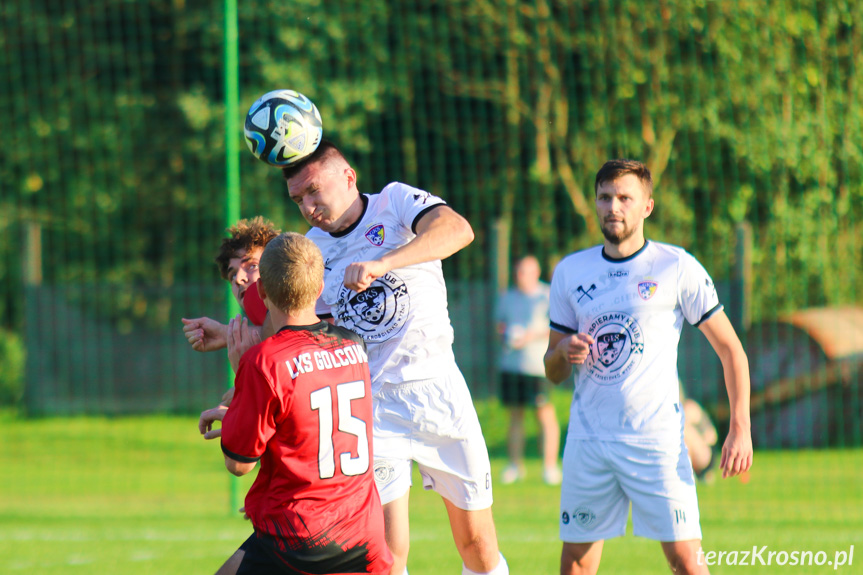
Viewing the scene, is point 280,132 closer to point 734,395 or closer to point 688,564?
point 734,395

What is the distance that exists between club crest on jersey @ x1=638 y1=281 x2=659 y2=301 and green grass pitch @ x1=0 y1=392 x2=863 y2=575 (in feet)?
8.69

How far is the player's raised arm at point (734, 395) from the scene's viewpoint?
157 inches

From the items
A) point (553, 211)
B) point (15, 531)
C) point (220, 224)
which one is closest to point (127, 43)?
point (220, 224)

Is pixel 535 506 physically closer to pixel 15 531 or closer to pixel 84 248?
pixel 15 531

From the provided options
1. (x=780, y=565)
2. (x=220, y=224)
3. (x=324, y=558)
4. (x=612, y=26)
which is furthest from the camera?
(x=220, y=224)

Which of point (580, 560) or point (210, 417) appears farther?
point (580, 560)

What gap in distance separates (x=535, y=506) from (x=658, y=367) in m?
4.73

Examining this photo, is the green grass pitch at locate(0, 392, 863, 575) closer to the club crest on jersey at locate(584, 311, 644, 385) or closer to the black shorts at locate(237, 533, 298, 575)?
the club crest on jersey at locate(584, 311, 644, 385)

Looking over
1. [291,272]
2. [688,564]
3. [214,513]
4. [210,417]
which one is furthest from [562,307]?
[214,513]

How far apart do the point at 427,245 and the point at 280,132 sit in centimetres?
79

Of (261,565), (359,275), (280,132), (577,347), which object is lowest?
(261,565)

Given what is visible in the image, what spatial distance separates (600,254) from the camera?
14.3 feet

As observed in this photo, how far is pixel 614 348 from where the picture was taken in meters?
4.17

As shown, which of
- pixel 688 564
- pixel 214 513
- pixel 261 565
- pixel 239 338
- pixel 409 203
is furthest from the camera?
pixel 214 513
